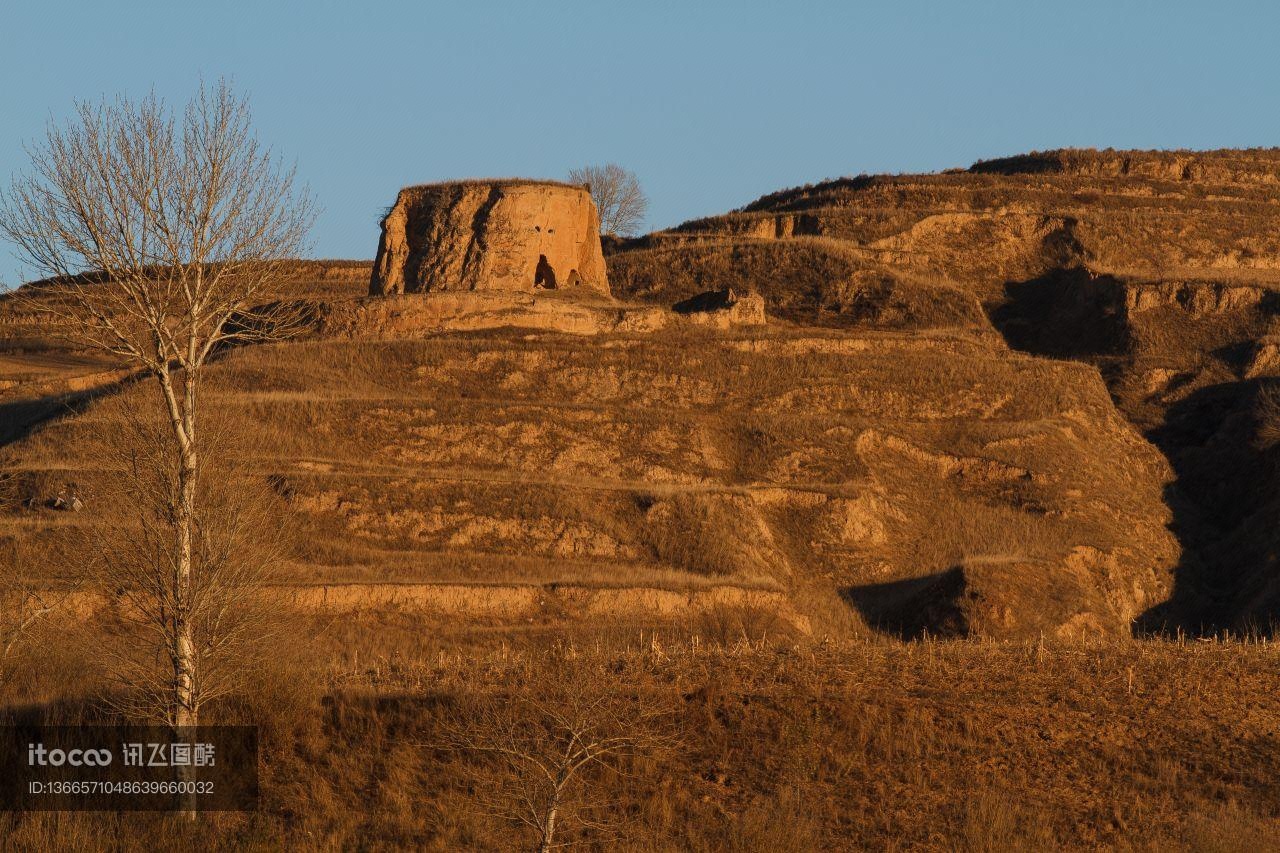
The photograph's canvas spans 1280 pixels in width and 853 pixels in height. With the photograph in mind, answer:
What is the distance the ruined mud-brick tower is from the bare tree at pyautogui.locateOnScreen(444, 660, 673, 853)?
34308 mm

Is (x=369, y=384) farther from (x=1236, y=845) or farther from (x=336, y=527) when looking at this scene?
(x=1236, y=845)

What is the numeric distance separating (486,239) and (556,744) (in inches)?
1436

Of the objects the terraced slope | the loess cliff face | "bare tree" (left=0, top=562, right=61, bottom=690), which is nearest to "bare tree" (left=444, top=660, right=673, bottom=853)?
"bare tree" (left=0, top=562, right=61, bottom=690)

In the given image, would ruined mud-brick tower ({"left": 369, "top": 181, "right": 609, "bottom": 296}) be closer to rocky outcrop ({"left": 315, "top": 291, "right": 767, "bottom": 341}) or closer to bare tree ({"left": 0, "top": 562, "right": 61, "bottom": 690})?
rocky outcrop ({"left": 315, "top": 291, "right": 767, "bottom": 341})

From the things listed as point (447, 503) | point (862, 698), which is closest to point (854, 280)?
point (447, 503)

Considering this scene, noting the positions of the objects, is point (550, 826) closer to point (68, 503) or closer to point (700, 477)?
point (68, 503)

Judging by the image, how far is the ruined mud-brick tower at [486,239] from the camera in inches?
2125

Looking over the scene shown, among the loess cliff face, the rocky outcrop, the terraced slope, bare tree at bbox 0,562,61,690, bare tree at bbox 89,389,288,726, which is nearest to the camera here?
bare tree at bbox 89,389,288,726

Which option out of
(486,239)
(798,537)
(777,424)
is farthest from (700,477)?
(486,239)

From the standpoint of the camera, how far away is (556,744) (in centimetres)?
1905

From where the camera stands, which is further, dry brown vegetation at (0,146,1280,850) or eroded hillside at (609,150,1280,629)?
eroded hillside at (609,150,1280,629)

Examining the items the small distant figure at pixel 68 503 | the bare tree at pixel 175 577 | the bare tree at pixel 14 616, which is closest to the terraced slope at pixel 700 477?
the small distant figure at pixel 68 503

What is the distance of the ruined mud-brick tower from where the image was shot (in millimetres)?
53969

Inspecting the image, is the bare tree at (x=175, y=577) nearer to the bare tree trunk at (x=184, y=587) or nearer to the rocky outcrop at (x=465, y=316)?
the bare tree trunk at (x=184, y=587)
